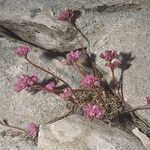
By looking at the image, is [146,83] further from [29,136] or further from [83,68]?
[29,136]

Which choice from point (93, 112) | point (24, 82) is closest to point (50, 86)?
point (24, 82)

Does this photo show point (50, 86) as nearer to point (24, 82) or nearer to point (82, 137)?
point (24, 82)

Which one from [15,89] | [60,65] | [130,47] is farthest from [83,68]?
[15,89]

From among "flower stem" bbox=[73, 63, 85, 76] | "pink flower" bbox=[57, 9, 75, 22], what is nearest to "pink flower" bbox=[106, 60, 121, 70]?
"flower stem" bbox=[73, 63, 85, 76]

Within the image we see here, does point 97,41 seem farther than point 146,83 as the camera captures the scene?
Yes

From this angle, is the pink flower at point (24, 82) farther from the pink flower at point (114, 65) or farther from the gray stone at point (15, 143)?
the pink flower at point (114, 65)

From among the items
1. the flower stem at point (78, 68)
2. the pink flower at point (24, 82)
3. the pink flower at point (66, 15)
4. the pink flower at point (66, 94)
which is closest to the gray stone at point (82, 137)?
the pink flower at point (66, 94)
